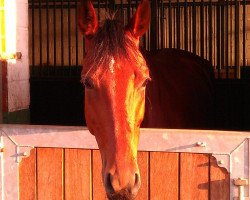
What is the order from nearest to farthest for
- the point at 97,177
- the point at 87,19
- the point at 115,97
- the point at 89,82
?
the point at 115,97, the point at 89,82, the point at 87,19, the point at 97,177

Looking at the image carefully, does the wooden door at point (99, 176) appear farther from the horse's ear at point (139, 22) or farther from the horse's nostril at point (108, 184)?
the horse's ear at point (139, 22)

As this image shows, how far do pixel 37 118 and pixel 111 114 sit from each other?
2775mm

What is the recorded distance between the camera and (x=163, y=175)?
3.11 meters

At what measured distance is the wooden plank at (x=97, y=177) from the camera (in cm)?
320

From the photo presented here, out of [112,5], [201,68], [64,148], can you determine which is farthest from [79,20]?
[112,5]

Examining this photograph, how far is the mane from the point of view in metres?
2.84

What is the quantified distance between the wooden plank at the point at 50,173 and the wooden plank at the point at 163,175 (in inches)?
21.3

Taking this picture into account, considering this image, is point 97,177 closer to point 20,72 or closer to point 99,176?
point 99,176

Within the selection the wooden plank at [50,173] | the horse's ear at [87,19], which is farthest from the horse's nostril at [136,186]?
the horse's ear at [87,19]

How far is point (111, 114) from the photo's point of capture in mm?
2689

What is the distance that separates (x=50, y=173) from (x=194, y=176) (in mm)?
839

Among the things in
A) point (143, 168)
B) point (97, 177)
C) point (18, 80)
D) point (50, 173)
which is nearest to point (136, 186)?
point (143, 168)

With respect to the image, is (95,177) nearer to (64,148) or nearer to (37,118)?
(64,148)

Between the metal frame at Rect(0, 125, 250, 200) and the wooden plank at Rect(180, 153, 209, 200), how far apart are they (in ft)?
0.15
